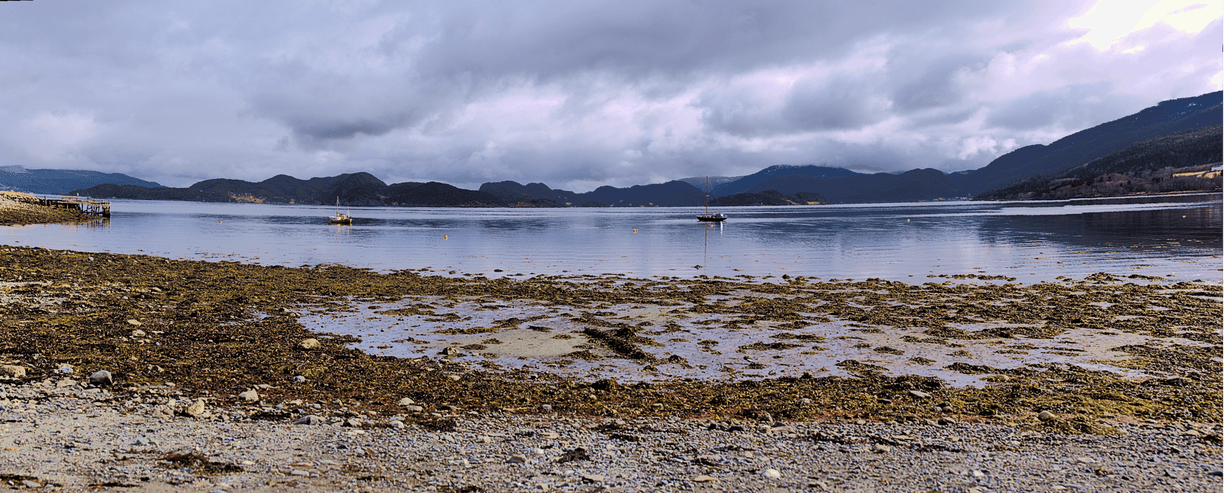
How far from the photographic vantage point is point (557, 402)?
981cm

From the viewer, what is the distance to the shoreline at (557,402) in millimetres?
7148

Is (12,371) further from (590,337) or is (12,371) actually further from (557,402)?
(590,337)

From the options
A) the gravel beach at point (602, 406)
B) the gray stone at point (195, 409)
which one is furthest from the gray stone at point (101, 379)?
the gray stone at point (195, 409)

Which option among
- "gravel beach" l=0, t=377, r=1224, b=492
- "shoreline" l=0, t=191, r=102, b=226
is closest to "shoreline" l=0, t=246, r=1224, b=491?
"gravel beach" l=0, t=377, r=1224, b=492

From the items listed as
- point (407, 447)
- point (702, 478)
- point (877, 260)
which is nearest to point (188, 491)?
point (407, 447)

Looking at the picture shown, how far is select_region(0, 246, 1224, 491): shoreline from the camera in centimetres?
715

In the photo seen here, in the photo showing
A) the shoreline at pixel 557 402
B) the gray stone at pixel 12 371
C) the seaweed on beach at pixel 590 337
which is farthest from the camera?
the gray stone at pixel 12 371

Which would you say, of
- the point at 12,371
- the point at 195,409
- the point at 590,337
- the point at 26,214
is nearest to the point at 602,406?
the point at 195,409

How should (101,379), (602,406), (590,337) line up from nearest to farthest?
(602,406), (101,379), (590,337)

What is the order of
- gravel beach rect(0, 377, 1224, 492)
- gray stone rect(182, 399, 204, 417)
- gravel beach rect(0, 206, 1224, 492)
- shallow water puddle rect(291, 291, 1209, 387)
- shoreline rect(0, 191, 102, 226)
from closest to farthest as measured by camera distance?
gravel beach rect(0, 377, 1224, 492) → gravel beach rect(0, 206, 1224, 492) → gray stone rect(182, 399, 204, 417) → shallow water puddle rect(291, 291, 1209, 387) → shoreline rect(0, 191, 102, 226)

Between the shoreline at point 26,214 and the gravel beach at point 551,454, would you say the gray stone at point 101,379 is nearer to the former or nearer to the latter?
the gravel beach at point 551,454

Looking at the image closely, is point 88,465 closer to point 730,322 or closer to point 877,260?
point 730,322

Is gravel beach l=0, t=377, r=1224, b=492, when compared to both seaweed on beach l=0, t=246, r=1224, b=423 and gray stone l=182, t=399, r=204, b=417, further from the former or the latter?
seaweed on beach l=0, t=246, r=1224, b=423

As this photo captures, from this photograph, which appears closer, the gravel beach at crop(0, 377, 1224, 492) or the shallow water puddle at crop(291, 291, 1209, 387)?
the gravel beach at crop(0, 377, 1224, 492)
